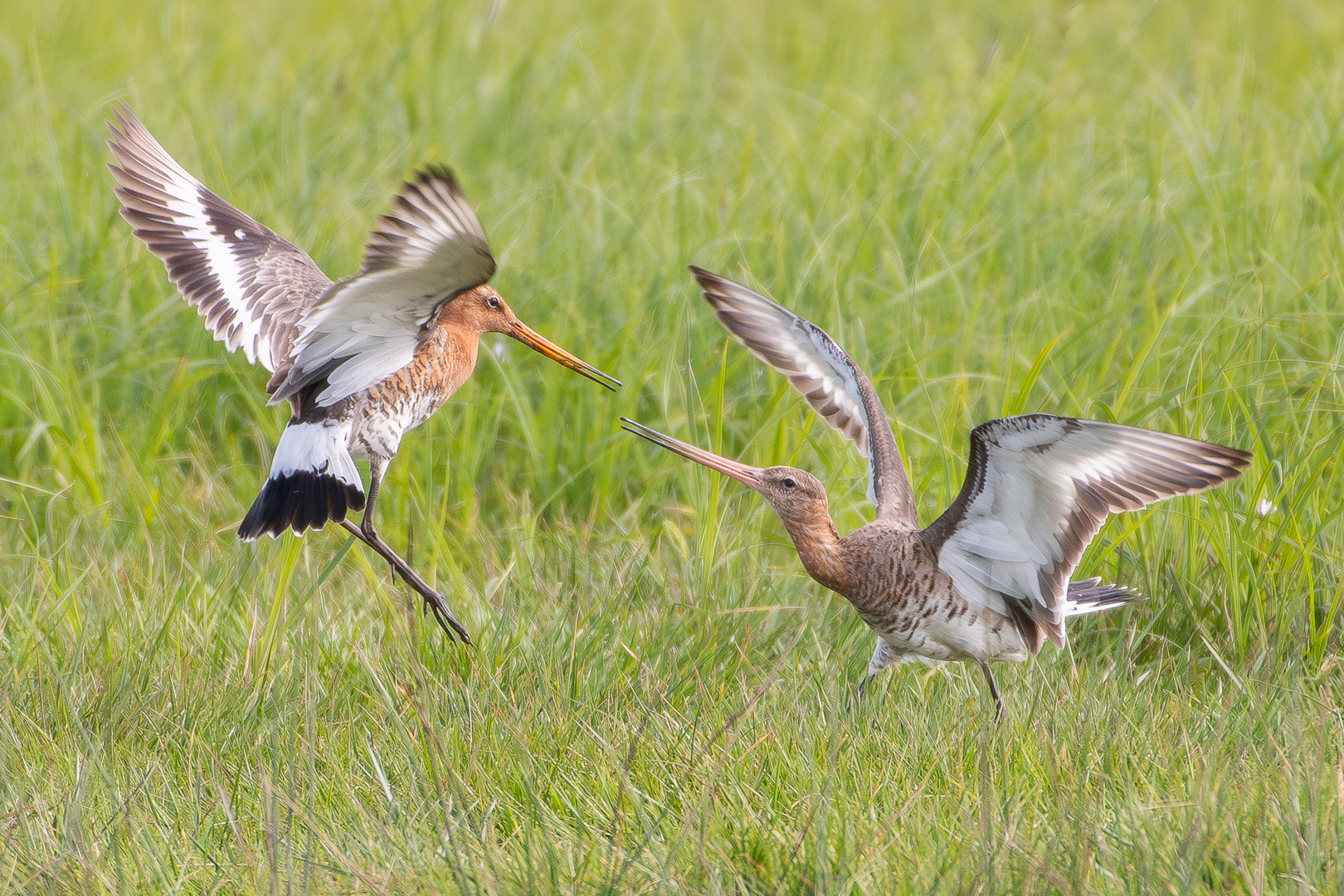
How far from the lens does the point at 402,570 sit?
4465mm

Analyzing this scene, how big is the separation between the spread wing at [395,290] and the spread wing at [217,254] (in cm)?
50

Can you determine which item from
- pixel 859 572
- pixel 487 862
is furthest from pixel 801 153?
pixel 487 862

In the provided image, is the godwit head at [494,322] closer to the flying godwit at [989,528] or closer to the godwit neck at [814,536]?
the flying godwit at [989,528]

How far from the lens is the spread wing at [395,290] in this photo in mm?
3703

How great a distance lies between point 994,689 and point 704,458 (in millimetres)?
1047

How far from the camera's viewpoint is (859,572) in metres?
4.19

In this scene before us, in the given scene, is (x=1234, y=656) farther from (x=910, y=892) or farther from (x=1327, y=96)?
(x=1327, y=96)

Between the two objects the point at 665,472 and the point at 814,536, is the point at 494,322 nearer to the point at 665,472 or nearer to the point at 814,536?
the point at 665,472

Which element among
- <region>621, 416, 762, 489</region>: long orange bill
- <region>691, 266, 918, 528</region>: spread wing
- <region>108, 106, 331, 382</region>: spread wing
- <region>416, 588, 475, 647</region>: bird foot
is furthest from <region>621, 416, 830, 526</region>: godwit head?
<region>108, 106, 331, 382</region>: spread wing

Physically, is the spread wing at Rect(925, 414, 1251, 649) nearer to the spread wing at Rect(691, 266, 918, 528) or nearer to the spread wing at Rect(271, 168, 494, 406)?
the spread wing at Rect(691, 266, 918, 528)

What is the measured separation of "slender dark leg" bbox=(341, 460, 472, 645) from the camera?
423 cm

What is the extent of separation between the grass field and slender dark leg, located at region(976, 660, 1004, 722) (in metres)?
0.05

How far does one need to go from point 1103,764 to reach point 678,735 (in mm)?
1021

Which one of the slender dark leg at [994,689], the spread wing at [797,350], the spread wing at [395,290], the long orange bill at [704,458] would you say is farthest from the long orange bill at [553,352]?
the slender dark leg at [994,689]
